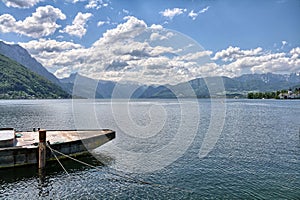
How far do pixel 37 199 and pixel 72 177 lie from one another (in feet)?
18.8

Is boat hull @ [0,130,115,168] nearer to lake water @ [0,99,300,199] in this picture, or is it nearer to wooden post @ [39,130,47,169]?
lake water @ [0,99,300,199]

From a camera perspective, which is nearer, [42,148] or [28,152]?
[42,148]

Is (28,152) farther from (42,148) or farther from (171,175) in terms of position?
(171,175)

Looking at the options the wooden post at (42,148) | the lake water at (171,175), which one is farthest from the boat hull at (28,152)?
the wooden post at (42,148)

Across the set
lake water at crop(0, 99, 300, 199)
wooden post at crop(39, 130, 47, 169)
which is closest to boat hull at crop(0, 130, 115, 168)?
lake water at crop(0, 99, 300, 199)

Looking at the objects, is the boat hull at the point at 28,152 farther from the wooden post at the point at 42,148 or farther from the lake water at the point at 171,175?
the wooden post at the point at 42,148

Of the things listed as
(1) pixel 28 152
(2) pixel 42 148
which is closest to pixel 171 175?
(2) pixel 42 148

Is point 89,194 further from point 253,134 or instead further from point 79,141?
point 253,134

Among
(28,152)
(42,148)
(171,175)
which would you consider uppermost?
(42,148)

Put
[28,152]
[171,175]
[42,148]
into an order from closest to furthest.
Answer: [171,175] → [42,148] → [28,152]

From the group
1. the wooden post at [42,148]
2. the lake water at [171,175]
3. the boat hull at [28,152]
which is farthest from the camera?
the wooden post at [42,148]

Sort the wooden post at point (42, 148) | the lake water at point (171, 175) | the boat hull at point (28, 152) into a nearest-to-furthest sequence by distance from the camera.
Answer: the lake water at point (171, 175)
the boat hull at point (28, 152)
the wooden post at point (42, 148)

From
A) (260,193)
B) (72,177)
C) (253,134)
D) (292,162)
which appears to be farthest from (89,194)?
(253,134)

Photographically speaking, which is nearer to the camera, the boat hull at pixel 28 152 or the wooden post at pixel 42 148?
the boat hull at pixel 28 152
